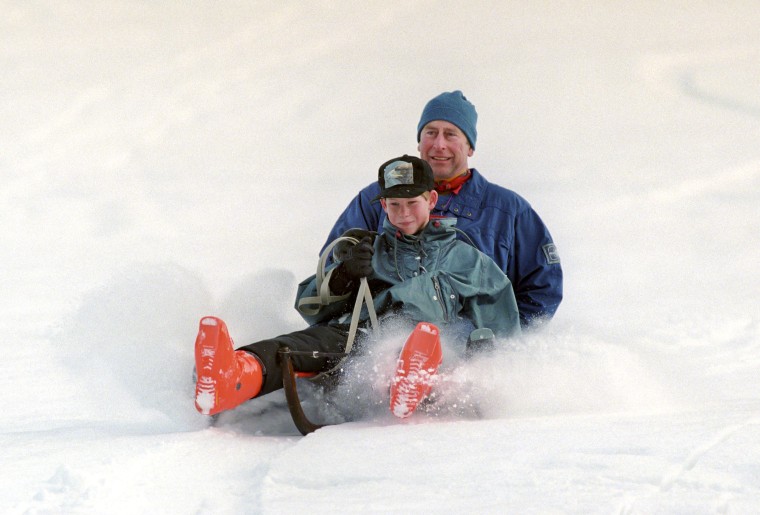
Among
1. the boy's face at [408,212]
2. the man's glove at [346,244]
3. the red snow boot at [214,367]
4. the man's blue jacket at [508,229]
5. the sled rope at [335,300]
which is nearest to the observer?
the red snow boot at [214,367]

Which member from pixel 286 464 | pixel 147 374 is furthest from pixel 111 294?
pixel 286 464

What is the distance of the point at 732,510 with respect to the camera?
149 centimetres

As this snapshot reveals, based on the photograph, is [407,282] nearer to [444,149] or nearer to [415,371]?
[415,371]

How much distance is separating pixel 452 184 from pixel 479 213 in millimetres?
171

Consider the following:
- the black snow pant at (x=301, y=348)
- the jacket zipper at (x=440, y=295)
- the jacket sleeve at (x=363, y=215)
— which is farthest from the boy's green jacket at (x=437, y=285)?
the jacket sleeve at (x=363, y=215)

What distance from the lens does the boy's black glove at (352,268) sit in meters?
2.78

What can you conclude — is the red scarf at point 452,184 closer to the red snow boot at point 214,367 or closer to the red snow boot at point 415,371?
the red snow boot at point 415,371

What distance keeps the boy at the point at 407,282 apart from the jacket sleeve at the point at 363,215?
0.47 m

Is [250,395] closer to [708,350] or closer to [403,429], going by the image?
[403,429]

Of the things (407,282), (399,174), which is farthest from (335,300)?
(399,174)

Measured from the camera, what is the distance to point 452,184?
345 centimetres

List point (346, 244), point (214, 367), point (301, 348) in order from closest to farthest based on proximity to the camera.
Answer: point (214, 367) → point (301, 348) → point (346, 244)

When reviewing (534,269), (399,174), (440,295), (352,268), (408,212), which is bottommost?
(534,269)

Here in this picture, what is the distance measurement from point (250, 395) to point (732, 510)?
1413 millimetres
